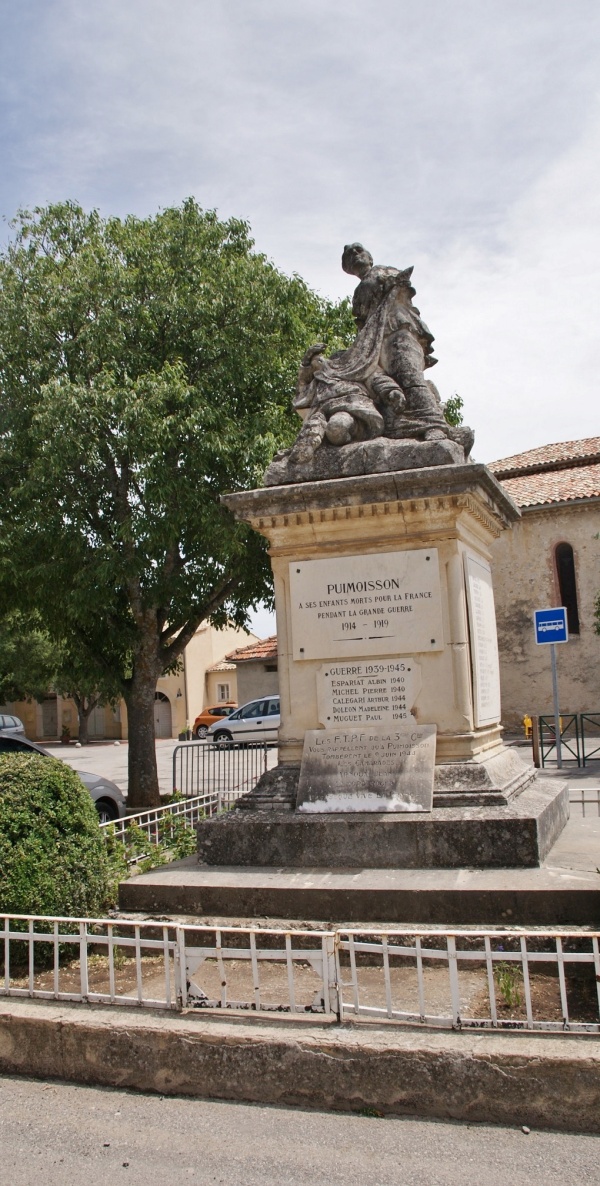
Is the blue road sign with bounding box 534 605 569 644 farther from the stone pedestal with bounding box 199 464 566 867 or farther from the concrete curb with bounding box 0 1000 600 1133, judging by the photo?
the concrete curb with bounding box 0 1000 600 1133

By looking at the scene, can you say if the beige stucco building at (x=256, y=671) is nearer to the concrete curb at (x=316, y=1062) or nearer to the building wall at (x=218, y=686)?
the building wall at (x=218, y=686)

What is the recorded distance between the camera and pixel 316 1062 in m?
3.58

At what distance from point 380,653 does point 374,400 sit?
1844mm

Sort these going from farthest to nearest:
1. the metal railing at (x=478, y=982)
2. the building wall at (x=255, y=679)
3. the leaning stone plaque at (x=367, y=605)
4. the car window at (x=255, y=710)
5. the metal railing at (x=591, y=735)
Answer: the building wall at (x=255, y=679) < the car window at (x=255, y=710) < the metal railing at (x=591, y=735) < the leaning stone plaque at (x=367, y=605) < the metal railing at (x=478, y=982)

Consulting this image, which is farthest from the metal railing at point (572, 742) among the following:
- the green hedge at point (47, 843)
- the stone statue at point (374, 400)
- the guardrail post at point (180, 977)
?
the guardrail post at point (180, 977)

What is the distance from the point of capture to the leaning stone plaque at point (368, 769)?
5711 mm

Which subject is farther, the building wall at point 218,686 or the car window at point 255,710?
the building wall at point 218,686

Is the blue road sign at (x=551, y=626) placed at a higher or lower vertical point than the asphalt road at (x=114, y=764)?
higher

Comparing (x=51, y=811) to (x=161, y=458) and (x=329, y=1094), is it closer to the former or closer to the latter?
(x=329, y=1094)

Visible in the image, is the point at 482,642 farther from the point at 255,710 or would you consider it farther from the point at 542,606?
the point at 255,710

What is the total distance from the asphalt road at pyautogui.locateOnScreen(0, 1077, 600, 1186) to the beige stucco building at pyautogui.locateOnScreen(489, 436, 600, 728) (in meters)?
22.7

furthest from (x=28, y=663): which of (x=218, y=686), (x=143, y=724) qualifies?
(x=143, y=724)

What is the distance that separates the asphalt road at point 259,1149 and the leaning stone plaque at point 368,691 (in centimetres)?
276

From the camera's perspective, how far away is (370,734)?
237 inches
